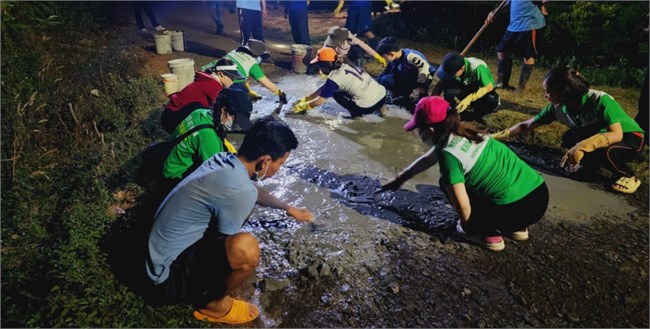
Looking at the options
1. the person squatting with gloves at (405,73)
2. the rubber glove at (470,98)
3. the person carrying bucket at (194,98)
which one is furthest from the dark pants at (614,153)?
the person carrying bucket at (194,98)

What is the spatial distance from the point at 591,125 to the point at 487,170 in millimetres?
2188

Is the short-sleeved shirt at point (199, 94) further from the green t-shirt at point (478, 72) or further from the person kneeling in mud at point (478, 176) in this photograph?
the green t-shirt at point (478, 72)

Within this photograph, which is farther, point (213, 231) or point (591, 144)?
point (591, 144)

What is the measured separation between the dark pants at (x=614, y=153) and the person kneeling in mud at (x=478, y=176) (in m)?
1.72

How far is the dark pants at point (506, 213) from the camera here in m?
3.12

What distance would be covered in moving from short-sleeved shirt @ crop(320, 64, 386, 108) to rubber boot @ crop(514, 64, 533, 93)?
3.12m

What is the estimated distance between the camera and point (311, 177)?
4.48 metres

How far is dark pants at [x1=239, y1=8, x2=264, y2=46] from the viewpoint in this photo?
8.94 m

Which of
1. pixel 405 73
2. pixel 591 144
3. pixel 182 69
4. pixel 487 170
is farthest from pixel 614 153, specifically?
pixel 182 69

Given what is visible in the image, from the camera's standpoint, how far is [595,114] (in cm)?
409

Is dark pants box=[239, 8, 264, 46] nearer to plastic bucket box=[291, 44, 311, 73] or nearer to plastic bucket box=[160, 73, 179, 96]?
plastic bucket box=[291, 44, 311, 73]

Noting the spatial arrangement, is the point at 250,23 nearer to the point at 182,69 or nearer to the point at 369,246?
the point at 182,69

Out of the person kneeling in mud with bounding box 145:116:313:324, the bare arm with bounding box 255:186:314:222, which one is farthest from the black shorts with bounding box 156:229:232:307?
the bare arm with bounding box 255:186:314:222

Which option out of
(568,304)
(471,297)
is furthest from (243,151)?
(568,304)
